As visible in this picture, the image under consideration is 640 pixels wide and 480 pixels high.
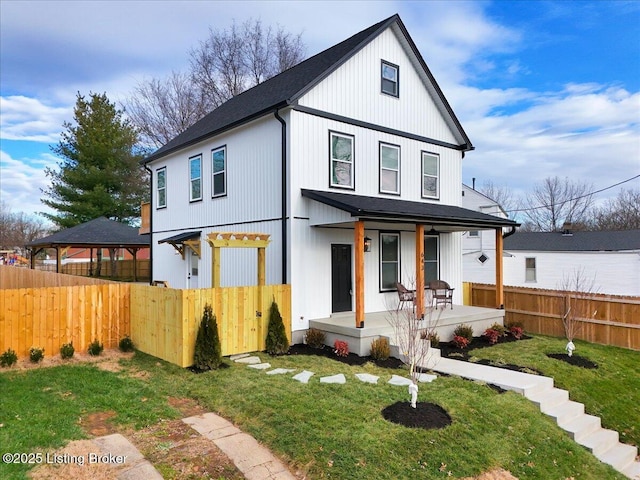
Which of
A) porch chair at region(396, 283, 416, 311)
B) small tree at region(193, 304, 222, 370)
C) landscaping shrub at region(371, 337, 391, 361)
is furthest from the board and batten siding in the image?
landscaping shrub at region(371, 337, 391, 361)

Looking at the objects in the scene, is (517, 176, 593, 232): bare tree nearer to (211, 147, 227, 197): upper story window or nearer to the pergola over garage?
the pergola over garage

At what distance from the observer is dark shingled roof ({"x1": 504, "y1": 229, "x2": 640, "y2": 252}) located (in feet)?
71.0

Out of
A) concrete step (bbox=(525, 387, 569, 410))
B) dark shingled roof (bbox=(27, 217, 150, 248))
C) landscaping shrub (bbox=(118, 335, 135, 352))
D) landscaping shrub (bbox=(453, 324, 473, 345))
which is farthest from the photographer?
dark shingled roof (bbox=(27, 217, 150, 248))

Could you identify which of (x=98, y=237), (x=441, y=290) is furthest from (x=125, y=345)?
(x=98, y=237)

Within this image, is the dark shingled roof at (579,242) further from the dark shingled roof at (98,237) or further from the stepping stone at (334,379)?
the dark shingled roof at (98,237)

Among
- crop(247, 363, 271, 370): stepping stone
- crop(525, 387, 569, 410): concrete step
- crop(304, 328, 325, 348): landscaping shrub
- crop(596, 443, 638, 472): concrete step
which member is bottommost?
crop(596, 443, 638, 472): concrete step

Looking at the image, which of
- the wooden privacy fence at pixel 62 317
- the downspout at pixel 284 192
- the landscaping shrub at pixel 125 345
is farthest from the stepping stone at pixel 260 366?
the wooden privacy fence at pixel 62 317

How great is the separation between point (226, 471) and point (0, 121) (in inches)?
1015

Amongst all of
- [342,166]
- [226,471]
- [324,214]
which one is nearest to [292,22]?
[342,166]

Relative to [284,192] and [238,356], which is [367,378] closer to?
[238,356]

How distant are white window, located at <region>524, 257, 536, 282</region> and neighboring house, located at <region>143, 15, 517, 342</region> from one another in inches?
446

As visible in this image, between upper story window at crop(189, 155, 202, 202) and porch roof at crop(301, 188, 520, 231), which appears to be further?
upper story window at crop(189, 155, 202, 202)

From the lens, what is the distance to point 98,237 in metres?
20.3

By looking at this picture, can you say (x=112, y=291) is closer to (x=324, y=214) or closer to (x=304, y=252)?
(x=304, y=252)
